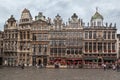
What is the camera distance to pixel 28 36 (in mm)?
80625

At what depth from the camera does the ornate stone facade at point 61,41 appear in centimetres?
7650

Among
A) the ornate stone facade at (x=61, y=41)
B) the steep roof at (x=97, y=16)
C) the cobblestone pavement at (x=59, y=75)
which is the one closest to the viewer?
the cobblestone pavement at (x=59, y=75)

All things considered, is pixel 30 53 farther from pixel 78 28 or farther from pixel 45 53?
pixel 78 28

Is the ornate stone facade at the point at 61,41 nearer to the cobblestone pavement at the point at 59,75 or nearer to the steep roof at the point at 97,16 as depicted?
the steep roof at the point at 97,16

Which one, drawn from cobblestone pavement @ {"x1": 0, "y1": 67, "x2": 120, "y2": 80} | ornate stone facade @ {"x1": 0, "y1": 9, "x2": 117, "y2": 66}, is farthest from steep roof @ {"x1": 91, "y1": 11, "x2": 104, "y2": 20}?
cobblestone pavement @ {"x1": 0, "y1": 67, "x2": 120, "y2": 80}

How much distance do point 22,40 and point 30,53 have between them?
4222 mm

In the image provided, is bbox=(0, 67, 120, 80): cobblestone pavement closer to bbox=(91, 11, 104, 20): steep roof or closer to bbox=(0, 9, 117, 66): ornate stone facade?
bbox=(0, 9, 117, 66): ornate stone facade

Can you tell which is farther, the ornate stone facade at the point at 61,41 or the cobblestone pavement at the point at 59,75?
the ornate stone facade at the point at 61,41

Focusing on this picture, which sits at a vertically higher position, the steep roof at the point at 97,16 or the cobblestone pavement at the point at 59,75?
the steep roof at the point at 97,16

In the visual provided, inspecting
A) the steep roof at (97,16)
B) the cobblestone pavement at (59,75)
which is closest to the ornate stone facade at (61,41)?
the steep roof at (97,16)

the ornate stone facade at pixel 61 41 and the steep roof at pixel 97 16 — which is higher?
the steep roof at pixel 97 16

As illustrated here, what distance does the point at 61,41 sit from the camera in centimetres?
7825

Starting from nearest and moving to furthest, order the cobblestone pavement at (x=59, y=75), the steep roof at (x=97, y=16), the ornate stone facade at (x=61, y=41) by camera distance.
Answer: the cobblestone pavement at (x=59, y=75), the ornate stone facade at (x=61, y=41), the steep roof at (x=97, y=16)

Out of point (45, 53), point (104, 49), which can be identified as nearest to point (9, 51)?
point (45, 53)
